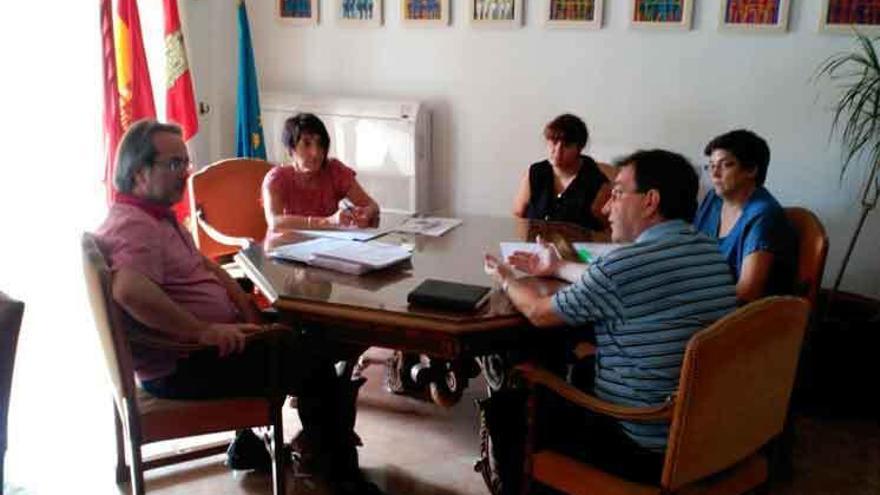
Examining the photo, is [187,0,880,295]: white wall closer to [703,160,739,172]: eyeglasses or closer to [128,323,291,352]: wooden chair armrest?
[703,160,739,172]: eyeglasses

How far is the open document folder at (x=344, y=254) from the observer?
7.09 feet

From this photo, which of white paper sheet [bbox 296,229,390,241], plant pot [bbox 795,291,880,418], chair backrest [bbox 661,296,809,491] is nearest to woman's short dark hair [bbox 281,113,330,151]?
white paper sheet [bbox 296,229,390,241]

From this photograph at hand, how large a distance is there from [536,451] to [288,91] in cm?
295

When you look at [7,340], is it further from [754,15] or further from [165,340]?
[754,15]

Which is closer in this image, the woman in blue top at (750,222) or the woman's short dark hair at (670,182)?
the woman's short dark hair at (670,182)

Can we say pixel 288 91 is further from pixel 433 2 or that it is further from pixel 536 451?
pixel 536 451

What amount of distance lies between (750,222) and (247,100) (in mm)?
2651

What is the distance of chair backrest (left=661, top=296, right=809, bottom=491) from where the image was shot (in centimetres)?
152

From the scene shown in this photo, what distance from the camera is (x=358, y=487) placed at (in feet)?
Result: 7.68

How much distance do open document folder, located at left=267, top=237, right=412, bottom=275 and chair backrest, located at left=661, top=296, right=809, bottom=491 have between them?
36.5 inches

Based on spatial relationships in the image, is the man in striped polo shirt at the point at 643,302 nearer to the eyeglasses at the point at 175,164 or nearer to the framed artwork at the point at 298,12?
the eyeglasses at the point at 175,164

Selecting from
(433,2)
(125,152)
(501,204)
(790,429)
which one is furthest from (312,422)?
(433,2)

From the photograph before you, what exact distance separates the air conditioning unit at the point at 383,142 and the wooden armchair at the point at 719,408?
2.26m

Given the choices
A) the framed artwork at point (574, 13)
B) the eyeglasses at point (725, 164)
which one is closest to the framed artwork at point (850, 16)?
the framed artwork at point (574, 13)
